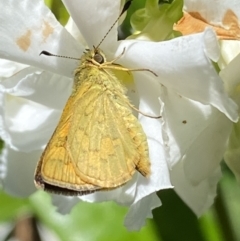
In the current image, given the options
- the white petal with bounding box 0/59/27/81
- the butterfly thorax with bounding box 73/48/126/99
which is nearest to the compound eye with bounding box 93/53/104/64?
the butterfly thorax with bounding box 73/48/126/99

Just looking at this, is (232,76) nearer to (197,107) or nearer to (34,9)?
(197,107)

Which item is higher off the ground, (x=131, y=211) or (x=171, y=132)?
(x=171, y=132)

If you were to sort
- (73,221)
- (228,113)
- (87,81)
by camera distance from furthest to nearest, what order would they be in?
(73,221) < (87,81) < (228,113)

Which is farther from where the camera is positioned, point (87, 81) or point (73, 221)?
point (73, 221)

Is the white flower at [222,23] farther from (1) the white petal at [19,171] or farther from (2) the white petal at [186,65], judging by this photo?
(1) the white petal at [19,171]

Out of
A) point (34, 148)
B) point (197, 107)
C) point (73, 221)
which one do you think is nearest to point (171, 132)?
point (197, 107)

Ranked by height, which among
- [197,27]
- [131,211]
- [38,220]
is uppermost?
[197,27]

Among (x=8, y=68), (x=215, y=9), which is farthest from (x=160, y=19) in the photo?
(x=8, y=68)
